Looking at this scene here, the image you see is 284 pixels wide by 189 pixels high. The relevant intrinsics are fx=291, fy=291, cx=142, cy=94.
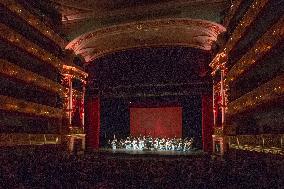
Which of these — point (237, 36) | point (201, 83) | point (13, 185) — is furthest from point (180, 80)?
point (13, 185)

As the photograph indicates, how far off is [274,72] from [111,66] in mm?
→ 10405

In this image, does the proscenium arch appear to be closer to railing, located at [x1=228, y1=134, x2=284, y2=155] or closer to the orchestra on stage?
railing, located at [x1=228, y1=134, x2=284, y2=155]

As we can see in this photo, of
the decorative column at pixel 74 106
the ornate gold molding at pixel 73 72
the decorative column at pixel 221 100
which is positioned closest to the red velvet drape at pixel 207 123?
the decorative column at pixel 221 100

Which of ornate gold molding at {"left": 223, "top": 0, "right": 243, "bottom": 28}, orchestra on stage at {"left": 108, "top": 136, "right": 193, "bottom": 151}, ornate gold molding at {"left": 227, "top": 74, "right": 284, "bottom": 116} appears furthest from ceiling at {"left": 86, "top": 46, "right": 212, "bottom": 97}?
ornate gold molding at {"left": 227, "top": 74, "right": 284, "bottom": 116}

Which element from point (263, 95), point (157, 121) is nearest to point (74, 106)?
point (157, 121)

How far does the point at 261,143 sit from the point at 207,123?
893 cm

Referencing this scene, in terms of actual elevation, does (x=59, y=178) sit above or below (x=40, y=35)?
below

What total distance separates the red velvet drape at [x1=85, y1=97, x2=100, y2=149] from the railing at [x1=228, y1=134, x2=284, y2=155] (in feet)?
31.6

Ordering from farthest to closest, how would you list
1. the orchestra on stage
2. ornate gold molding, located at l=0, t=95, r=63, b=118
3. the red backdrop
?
1. the red backdrop
2. the orchestra on stage
3. ornate gold molding, located at l=0, t=95, r=63, b=118

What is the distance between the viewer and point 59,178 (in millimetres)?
5262

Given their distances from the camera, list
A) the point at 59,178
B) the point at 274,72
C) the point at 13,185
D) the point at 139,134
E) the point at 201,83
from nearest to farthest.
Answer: the point at 13,185 → the point at 59,178 → the point at 274,72 → the point at 201,83 → the point at 139,134

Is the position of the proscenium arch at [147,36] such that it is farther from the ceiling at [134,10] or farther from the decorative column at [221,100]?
the decorative column at [221,100]

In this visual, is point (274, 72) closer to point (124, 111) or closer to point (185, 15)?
point (185, 15)

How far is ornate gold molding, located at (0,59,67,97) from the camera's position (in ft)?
25.1
